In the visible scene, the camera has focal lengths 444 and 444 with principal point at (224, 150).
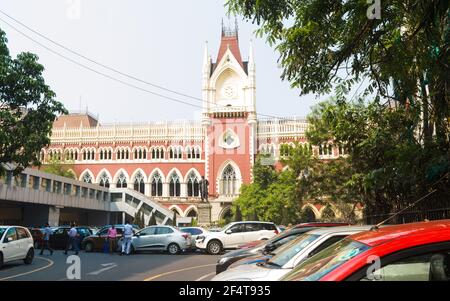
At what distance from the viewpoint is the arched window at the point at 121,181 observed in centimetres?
5739

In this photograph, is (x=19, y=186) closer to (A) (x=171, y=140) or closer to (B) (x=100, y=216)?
(B) (x=100, y=216)

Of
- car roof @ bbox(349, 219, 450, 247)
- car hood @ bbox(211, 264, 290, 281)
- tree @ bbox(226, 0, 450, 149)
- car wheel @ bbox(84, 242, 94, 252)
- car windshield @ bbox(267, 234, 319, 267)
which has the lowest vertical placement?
car wheel @ bbox(84, 242, 94, 252)

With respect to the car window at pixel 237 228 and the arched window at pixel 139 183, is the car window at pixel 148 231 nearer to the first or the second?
the car window at pixel 237 228

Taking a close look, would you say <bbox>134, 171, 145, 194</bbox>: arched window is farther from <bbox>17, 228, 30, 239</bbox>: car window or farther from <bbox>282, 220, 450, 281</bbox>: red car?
<bbox>282, 220, 450, 281</bbox>: red car

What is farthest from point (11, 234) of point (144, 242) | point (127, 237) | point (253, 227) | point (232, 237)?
point (253, 227)

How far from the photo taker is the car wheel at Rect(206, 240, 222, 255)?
1912 cm

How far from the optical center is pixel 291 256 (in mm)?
5953

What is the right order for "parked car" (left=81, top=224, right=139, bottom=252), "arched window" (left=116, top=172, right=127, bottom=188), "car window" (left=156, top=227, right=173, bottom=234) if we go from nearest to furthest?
"car window" (left=156, top=227, right=173, bottom=234) < "parked car" (left=81, top=224, right=139, bottom=252) < "arched window" (left=116, top=172, right=127, bottom=188)

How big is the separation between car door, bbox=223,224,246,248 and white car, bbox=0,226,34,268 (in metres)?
7.78

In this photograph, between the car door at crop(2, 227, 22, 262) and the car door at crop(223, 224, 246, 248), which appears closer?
the car door at crop(2, 227, 22, 262)

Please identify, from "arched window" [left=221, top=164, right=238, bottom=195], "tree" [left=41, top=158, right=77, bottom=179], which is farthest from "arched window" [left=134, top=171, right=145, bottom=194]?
"arched window" [left=221, top=164, right=238, bottom=195]

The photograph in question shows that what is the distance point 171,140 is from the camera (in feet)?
188

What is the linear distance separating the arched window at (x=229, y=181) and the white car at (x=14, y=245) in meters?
39.3

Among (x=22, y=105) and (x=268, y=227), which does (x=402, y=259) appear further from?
(x=268, y=227)
